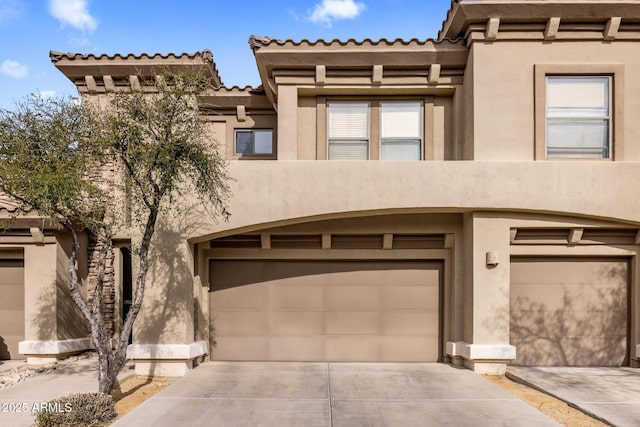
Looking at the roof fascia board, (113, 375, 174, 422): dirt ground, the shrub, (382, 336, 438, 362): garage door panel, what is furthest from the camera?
(382, 336, 438, 362): garage door panel

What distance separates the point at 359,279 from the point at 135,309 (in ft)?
16.0

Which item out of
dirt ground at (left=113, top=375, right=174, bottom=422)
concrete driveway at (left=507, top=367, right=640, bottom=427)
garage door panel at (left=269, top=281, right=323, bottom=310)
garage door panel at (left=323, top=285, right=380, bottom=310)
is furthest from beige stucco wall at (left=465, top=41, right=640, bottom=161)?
dirt ground at (left=113, top=375, right=174, bottom=422)

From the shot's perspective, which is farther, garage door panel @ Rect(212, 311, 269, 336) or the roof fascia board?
garage door panel @ Rect(212, 311, 269, 336)

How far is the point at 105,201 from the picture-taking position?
23.4 ft

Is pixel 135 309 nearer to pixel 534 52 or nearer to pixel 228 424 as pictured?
pixel 228 424

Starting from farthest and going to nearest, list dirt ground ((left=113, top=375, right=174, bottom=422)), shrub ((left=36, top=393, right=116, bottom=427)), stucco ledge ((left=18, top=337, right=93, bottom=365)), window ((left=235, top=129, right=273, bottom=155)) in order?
window ((left=235, top=129, right=273, bottom=155))
stucco ledge ((left=18, top=337, right=93, bottom=365))
dirt ground ((left=113, top=375, right=174, bottom=422))
shrub ((left=36, top=393, right=116, bottom=427))

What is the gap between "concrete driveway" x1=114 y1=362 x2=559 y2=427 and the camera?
637cm

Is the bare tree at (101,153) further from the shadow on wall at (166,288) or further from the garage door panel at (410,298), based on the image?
the garage door panel at (410,298)

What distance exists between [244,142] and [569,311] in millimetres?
8864

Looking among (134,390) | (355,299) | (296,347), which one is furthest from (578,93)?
(134,390)

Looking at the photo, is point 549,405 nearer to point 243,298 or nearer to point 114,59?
point 243,298

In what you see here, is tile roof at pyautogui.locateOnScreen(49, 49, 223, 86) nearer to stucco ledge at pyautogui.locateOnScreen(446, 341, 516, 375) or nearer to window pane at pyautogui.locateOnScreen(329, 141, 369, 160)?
window pane at pyautogui.locateOnScreen(329, 141, 369, 160)

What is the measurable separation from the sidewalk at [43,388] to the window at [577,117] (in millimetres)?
10452

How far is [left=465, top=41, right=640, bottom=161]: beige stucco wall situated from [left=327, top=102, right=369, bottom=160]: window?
99.5 inches
